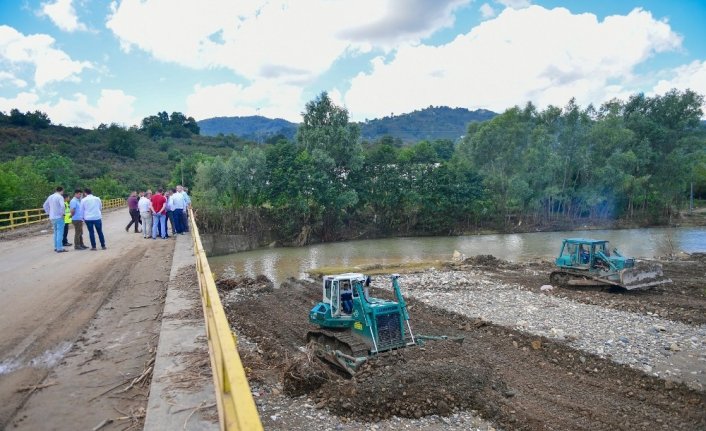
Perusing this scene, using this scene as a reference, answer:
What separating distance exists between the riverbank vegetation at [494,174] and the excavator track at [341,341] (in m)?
33.7

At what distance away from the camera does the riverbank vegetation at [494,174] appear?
46.1 meters

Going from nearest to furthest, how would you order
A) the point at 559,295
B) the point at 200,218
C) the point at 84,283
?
the point at 84,283, the point at 559,295, the point at 200,218

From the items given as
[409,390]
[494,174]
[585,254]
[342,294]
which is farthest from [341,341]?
[494,174]

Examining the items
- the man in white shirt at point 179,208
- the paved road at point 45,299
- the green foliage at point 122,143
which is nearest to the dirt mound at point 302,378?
the paved road at point 45,299

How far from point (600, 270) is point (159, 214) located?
60.2 feet

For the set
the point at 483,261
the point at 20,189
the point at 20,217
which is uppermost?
the point at 20,189

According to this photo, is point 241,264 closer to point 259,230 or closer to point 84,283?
point 259,230

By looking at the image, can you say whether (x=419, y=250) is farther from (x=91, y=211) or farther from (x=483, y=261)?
(x=91, y=211)

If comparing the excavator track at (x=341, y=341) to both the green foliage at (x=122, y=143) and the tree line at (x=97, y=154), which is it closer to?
the tree line at (x=97, y=154)

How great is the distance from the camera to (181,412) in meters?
3.81

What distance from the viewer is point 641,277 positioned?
62.8 feet

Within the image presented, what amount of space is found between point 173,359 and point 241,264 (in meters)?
28.9

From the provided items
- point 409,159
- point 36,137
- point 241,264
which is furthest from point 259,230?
point 36,137

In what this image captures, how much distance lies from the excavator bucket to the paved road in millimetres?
17336
